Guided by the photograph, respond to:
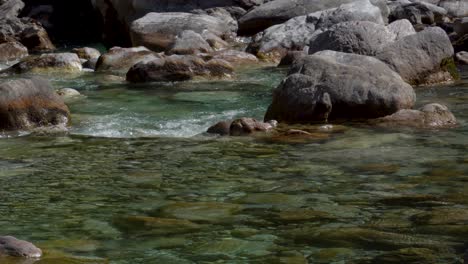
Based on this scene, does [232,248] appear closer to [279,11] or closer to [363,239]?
[363,239]

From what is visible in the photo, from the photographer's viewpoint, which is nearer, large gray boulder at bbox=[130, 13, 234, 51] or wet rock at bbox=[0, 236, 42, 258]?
wet rock at bbox=[0, 236, 42, 258]

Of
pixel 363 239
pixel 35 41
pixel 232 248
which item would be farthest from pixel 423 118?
pixel 35 41

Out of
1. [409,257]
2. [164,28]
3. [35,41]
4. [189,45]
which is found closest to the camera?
[409,257]

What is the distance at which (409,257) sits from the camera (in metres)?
4.57

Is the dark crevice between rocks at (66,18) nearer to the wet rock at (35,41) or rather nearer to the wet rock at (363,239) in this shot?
the wet rock at (35,41)

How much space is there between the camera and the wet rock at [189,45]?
17875 mm

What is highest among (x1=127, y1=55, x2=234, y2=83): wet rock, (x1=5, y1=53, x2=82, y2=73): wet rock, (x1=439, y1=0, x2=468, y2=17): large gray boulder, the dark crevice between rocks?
(x1=439, y1=0, x2=468, y2=17): large gray boulder

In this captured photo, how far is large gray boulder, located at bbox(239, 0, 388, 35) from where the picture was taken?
70.3 feet

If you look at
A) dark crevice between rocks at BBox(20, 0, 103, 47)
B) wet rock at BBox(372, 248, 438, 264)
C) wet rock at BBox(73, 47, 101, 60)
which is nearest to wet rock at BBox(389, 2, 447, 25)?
wet rock at BBox(73, 47, 101, 60)

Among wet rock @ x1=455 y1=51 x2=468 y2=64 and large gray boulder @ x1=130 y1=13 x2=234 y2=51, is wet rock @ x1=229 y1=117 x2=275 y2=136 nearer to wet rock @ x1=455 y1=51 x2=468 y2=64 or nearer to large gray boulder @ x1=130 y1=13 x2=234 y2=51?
wet rock @ x1=455 y1=51 x2=468 y2=64

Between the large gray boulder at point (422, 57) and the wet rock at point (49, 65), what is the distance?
678cm

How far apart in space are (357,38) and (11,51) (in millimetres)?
9661

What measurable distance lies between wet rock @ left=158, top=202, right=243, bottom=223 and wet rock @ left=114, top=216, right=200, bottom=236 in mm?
123

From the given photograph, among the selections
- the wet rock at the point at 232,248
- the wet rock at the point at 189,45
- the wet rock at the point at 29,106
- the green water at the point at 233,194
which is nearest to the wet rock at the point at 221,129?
the green water at the point at 233,194
